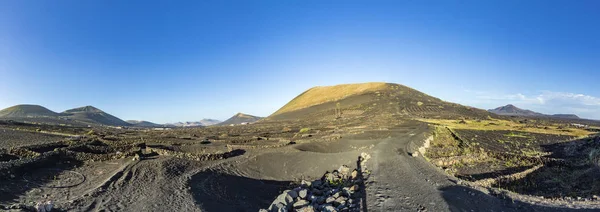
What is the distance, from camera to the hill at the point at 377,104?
72000 millimetres

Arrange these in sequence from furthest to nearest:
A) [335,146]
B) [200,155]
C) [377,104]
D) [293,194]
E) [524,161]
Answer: [377,104] → [335,146] → [200,155] → [524,161] → [293,194]

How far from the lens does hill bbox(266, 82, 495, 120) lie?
2835 inches

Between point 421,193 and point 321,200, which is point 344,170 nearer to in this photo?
point 321,200

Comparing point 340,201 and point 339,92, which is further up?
point 339,92

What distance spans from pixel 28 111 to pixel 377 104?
151198 millimetres

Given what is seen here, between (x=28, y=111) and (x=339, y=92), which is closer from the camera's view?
(x=339, y=92)

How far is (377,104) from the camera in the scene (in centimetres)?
8369

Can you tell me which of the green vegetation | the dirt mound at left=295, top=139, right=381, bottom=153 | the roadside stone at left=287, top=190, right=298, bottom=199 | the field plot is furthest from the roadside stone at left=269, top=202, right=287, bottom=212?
the green vegetation

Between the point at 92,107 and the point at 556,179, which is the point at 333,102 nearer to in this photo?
the point at 556,179

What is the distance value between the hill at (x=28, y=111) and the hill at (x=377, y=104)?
113 metres

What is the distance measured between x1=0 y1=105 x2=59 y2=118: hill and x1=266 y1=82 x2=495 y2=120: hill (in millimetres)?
113406

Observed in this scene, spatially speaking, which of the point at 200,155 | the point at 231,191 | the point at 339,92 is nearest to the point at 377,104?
the point at 339,92

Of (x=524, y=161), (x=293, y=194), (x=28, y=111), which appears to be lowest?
(x=293, y=194)

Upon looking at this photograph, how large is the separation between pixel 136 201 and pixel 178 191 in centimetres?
210
